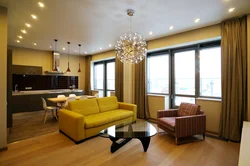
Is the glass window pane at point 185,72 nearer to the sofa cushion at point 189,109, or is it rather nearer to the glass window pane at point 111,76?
the sofa cushion at point 189,109

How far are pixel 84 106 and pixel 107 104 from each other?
892 millimetres

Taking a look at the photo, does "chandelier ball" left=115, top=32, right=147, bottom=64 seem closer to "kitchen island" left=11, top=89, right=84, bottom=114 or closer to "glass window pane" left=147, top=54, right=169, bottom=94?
"glass window pane" left=147, top=54, right=169, bottom=94

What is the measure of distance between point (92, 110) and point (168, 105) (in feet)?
9.13

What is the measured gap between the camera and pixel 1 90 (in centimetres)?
281

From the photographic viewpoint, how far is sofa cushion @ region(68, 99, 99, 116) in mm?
3771

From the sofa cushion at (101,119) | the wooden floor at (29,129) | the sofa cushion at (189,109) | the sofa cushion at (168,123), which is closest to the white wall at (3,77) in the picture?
the wooden floor at (29,129)

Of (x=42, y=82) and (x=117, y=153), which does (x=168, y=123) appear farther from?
(x=42, y=82)

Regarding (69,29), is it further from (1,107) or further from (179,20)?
(179,20)

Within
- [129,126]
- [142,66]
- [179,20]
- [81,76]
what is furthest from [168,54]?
[81,76]

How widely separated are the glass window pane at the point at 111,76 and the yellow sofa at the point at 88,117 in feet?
8.30

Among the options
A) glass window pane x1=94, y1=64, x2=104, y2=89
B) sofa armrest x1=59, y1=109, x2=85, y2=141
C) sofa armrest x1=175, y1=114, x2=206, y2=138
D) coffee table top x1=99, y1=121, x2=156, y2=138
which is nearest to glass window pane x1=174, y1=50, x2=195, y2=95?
sofa armrest x1=175, y1=114, x2=206, y2=138

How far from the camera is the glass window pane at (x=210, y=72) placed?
3.93 metres

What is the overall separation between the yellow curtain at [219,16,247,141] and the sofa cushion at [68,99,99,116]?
11.7 feet

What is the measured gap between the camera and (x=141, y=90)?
17.2ft
